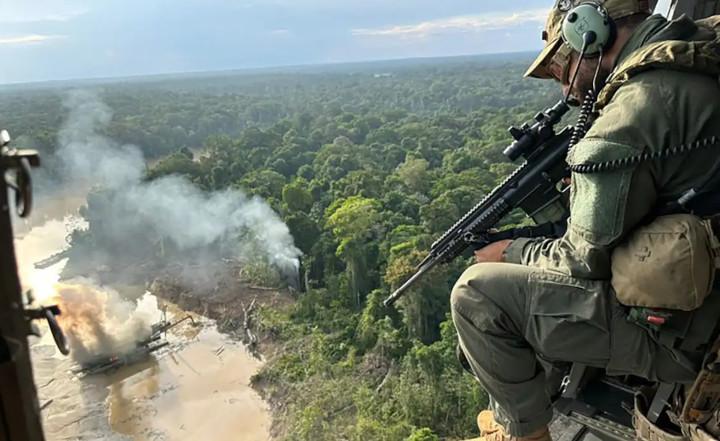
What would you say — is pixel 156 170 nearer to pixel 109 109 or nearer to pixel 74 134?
pixel 74 134

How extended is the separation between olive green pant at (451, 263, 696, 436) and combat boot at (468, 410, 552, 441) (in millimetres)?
41

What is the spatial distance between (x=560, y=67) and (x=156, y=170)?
22694 millimetres

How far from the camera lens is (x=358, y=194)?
1883 centimetres

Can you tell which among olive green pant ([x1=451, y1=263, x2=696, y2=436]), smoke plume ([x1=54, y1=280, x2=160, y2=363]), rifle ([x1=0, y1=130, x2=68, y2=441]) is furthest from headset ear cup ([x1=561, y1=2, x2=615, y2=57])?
smoke plume ([x1=54, y1=280, x2=160, y2=363])

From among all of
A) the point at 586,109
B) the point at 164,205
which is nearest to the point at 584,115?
the point at 586,109

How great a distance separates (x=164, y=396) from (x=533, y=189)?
43.8ft

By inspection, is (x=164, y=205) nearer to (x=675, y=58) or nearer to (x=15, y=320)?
(x=675, y=58)

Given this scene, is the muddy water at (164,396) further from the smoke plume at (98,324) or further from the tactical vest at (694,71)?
the tactical vest at (694,71)

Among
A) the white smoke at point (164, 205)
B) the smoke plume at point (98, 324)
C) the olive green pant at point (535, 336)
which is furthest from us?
the white smoke at point (164, 205)

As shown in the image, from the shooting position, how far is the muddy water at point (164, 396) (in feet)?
41.0

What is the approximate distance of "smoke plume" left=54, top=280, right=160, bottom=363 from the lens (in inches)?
580

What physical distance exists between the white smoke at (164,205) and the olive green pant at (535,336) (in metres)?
18.3

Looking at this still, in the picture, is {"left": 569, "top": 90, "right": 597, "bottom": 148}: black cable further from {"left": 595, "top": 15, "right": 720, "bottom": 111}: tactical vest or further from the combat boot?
the combat boot

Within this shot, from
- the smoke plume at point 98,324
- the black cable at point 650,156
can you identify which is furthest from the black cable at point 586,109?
the smoke plume at point 98,324
